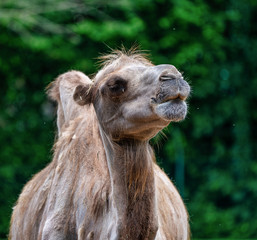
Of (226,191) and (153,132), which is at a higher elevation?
(153,132)

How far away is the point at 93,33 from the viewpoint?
1277 cm

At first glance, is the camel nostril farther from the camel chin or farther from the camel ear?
the camel ear

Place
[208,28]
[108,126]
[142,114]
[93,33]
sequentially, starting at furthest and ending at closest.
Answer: [208,28] < [93,33] < [108,126] < [142,114]

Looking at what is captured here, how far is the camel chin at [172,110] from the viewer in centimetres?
429

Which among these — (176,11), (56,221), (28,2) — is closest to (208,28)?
(176,11)

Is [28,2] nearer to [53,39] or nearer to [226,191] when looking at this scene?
[53,39]

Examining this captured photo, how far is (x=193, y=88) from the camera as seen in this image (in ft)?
43.9

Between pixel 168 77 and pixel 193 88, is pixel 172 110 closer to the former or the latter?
pixel 168 77

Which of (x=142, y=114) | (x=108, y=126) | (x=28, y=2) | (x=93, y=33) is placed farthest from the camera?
(x=93, y=33)

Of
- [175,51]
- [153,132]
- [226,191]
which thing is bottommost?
[226,191]

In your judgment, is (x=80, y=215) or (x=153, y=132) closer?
(x=153, y=132)

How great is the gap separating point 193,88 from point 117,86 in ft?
28.8

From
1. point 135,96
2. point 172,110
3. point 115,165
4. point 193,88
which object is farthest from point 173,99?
point 193,88

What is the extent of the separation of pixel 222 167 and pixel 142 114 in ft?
30.5
